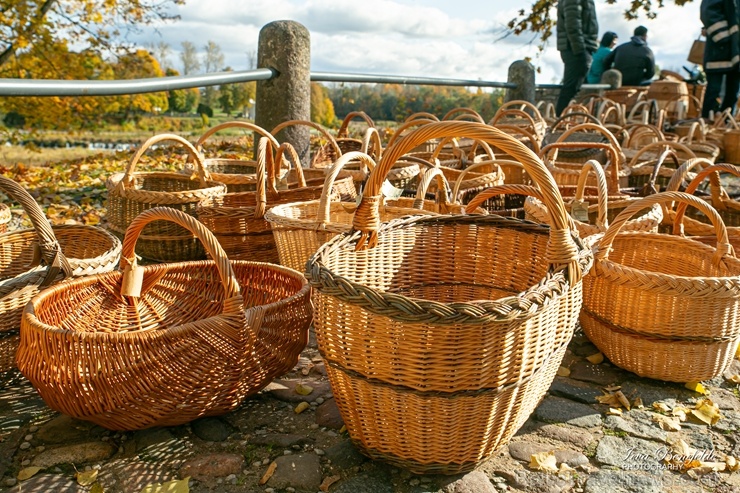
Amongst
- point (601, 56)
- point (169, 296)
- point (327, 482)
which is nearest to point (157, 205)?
point (169, 296)

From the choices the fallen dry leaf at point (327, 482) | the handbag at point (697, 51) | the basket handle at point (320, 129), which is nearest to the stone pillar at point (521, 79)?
the handbag at point (697, 51)

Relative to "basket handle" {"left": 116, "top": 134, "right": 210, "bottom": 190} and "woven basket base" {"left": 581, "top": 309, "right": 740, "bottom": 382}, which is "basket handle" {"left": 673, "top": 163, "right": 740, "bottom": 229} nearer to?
"woven basket base" {"left": 581, "top": 309, "right": 740, "bottom": 382}

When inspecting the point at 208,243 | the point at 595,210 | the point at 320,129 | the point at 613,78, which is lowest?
the point at 595,210

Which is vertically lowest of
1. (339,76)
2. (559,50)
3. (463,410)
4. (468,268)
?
(463,410)

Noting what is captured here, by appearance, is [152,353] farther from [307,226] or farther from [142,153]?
[142,153]

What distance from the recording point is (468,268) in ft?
8.64

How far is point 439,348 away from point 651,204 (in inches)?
59.9

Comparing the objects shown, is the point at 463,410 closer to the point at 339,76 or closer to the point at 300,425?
the point at 300,425

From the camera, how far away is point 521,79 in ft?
34.0

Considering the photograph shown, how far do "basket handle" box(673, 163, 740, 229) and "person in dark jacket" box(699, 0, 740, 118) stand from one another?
236 inches

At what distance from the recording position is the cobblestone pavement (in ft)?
6.22

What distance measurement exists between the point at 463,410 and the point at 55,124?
9.89m

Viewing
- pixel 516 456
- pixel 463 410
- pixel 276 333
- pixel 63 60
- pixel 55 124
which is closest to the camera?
pixel 463 410

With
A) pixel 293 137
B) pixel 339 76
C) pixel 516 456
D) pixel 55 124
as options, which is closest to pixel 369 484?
pixel 516 456
